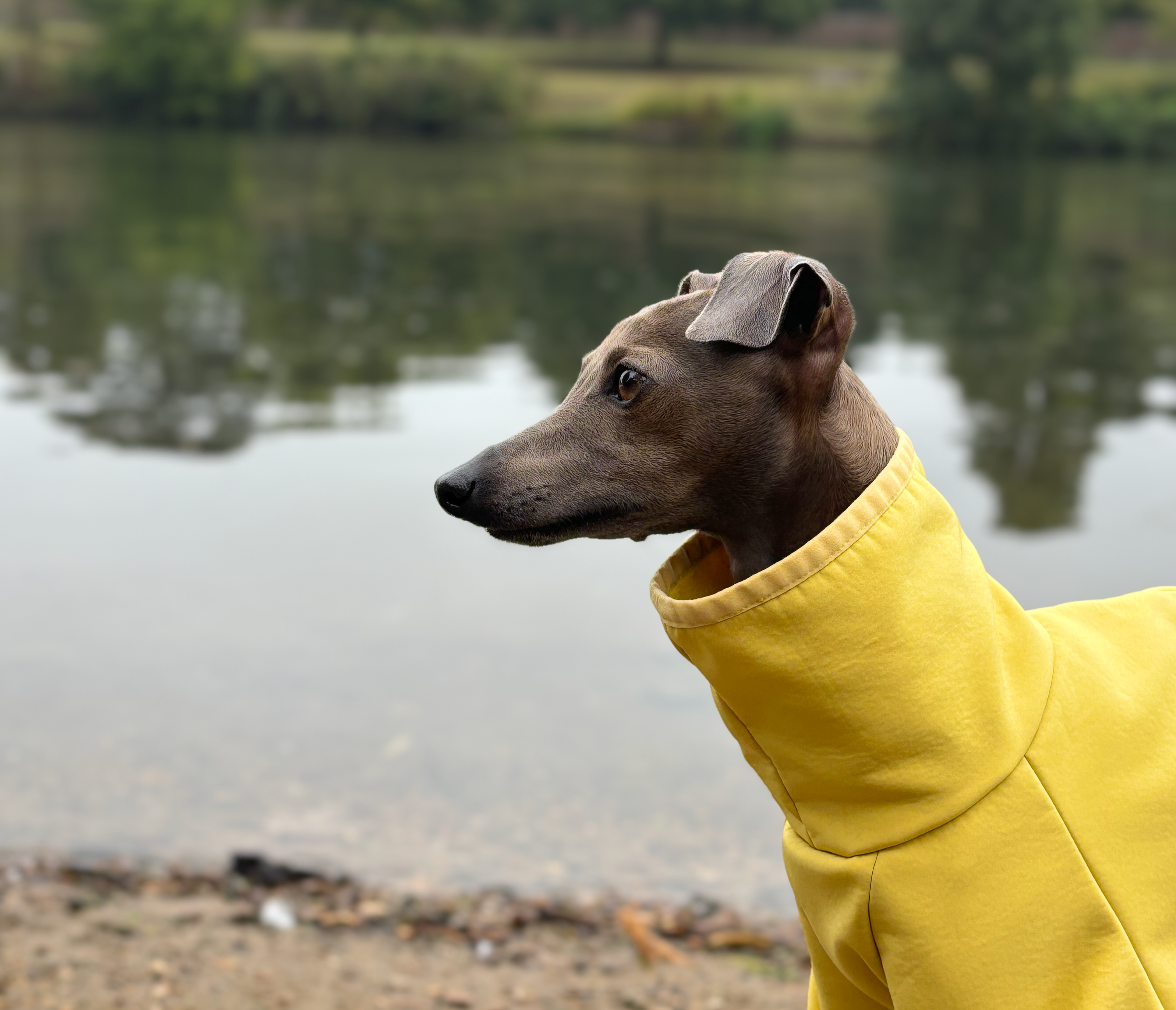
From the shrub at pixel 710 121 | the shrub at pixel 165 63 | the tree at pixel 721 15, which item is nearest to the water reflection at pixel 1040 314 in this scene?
the shrub at pixel 710 121

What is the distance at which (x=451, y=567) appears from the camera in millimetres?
6832

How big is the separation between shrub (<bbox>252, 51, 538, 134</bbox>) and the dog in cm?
4727

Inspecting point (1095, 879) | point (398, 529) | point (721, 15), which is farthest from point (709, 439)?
point (721, 15)

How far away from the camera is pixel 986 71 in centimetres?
4666

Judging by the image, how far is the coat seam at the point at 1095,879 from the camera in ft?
6.68

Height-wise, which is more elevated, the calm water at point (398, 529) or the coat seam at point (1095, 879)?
the coat seam at point (1095, 879)

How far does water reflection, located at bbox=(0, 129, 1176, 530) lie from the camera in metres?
10.0

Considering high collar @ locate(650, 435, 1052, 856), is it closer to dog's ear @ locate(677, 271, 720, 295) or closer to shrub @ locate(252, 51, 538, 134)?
dog's ear @ locate(677, 271, 720, 295)

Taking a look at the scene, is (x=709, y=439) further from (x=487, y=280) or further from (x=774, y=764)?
(x=487, y=280)

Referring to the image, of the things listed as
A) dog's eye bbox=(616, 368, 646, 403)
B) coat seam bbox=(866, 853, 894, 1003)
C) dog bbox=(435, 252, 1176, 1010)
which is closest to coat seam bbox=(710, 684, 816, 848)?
dog bbox=(435, 252, 1176, 1010)

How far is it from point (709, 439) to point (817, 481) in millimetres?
203

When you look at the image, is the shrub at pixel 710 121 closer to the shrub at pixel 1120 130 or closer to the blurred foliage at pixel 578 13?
the shrub at pixel 1120 130

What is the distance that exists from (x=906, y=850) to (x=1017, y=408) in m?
8.83

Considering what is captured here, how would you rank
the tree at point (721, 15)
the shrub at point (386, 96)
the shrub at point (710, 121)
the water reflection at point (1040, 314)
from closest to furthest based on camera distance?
the water reflection at point (1040, 314)
the shrub at point (710, 121)
the shrub at point (386, 96)
the tree at point (721, 15)
